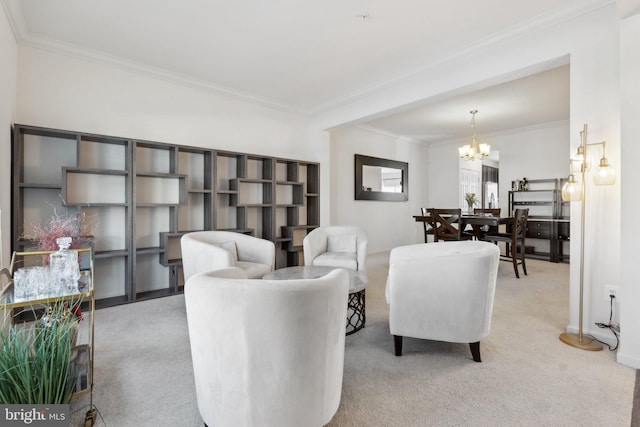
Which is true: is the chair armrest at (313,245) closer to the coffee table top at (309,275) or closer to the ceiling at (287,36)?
the coffee table top at (309,275)

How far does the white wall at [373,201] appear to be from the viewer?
5828 mm

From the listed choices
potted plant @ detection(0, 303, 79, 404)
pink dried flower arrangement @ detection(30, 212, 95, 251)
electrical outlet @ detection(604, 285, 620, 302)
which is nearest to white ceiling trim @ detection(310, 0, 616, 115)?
electrical outlet @ detection(604, 285, 620, 302)

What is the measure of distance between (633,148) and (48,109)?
16.0 ft

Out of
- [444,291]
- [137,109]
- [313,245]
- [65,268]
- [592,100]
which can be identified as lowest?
[444,291]

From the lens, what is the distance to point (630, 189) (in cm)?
204

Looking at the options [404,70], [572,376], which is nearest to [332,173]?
[404,70]

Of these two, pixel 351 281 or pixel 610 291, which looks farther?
pixel 351 281

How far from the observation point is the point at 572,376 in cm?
192

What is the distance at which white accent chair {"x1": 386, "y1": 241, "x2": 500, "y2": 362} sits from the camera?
77.6 inches

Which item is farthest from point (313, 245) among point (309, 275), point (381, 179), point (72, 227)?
point (381, 179)

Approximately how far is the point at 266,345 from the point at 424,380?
122 cm

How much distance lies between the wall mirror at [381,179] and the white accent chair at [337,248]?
95.0 inches

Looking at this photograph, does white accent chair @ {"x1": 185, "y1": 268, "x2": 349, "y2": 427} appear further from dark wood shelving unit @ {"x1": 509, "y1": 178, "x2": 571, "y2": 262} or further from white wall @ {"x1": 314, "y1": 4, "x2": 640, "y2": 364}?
dark wood shelving unit @ {"x1": 509, "y1": 178, "x2": 571, "y2": 262}

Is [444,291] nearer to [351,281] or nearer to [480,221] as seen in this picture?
[351,281]
